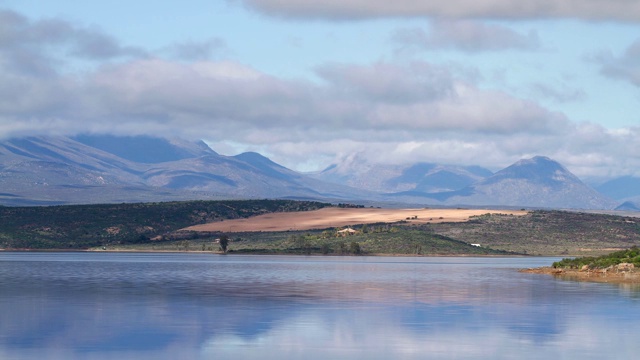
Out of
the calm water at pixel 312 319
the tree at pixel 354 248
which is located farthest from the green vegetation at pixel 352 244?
the calm water at pixel 312 319

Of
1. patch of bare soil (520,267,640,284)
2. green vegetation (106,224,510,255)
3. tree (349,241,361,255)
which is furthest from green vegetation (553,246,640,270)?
green vegetation (106,224,510,255)

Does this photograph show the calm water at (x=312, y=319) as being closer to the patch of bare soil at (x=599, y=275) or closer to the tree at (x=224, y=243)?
the patch of bare soil at (x=599, y=275)

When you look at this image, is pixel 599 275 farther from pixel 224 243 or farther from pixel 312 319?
pixel 224 243

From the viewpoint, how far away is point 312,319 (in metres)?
49.9

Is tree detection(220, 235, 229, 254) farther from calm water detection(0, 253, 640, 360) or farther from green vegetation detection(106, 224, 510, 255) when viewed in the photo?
calm water detection(0, 253, 640, 360)

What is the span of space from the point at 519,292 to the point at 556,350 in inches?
1243

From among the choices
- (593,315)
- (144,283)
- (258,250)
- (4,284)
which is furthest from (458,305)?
(258,250)

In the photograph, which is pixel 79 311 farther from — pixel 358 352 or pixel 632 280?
pixel 632 280

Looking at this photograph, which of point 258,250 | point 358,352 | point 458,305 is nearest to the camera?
point 358,352

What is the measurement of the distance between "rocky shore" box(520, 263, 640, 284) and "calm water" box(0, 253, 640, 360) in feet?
28.6

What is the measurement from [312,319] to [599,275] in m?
52.3

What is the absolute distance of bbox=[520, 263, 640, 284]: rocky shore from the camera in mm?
90188

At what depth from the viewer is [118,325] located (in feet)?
152

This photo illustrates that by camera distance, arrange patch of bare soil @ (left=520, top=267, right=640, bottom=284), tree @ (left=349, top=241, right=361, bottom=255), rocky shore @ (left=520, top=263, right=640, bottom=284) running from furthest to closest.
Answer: tree @ (left=349, top=241, right=361, bottom=255), rocky shore @ (left=520, top=263, right=640, bottom=284), patch of bare soil @ (left=520, top=267, right=640, bottom=284)
